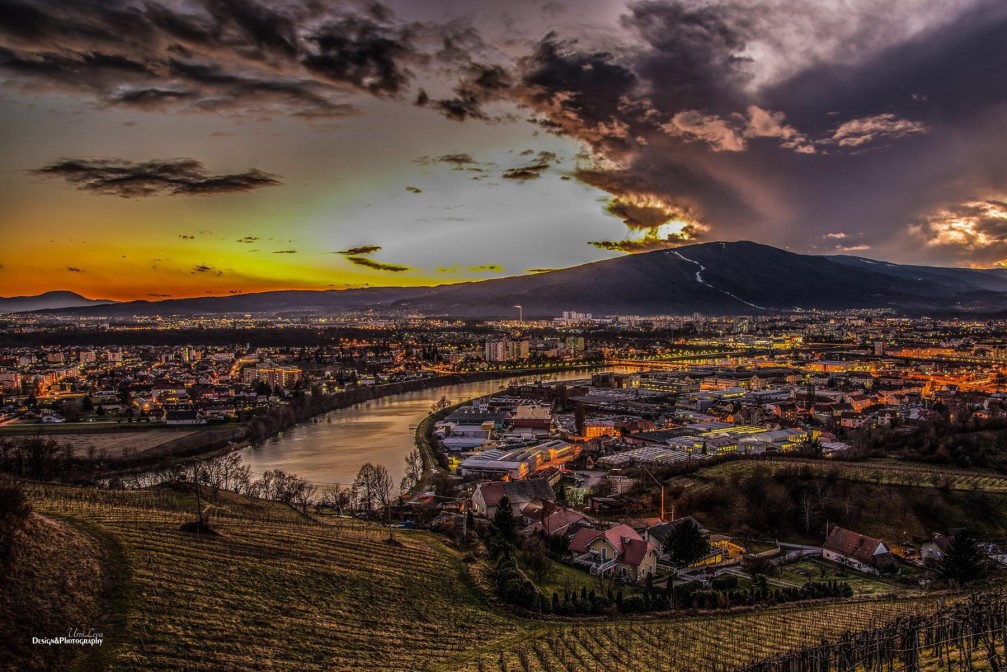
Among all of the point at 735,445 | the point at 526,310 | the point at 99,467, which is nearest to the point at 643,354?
the point at 735,445

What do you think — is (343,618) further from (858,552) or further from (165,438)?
(165,438)

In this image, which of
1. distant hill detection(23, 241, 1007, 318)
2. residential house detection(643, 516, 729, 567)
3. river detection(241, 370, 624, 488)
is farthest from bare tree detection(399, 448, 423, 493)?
distant hill detection(23, 241, 1007, 318)

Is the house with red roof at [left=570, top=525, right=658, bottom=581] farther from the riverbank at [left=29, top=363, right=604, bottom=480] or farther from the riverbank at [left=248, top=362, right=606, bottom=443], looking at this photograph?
the riverbank at [left=248, top=362, right=606, bottom=443]

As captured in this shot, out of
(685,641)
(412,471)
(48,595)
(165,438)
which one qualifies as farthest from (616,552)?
(165,438)

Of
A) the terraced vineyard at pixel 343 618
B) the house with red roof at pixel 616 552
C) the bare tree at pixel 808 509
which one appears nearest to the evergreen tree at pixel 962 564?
the terraced vineyard at pixel 343 618

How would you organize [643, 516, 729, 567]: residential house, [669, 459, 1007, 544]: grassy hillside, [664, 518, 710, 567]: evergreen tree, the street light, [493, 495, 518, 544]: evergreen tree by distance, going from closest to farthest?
[664, 518, 710, 567]: evergreen tree, [643, 516, 729, 567]: residential house, [493, 495, 518, 544]: evergreen tree, [669, 459, 1007, 544]: grassy hillside, the street light

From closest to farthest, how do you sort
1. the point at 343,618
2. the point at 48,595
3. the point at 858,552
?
1. the point at 48,595
2. the point at 343,618
3. the point at 858,552

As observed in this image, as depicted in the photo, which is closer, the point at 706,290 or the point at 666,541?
the point at 666,541
